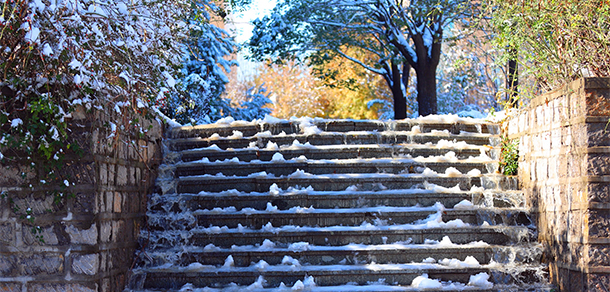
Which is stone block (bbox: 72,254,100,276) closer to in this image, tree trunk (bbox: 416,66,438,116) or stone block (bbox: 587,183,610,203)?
stone block (bbox: 587,183,610,203)

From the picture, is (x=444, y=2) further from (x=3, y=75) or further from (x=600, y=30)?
(x=3, y=75)

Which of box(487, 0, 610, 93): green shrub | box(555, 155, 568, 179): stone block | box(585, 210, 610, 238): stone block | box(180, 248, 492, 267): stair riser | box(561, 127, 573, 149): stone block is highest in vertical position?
box(487, 0, 610, 93): green shrub

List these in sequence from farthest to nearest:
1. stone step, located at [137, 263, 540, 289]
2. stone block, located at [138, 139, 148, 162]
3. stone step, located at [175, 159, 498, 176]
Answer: stone step, located at [175, 159, 498, 176]
stone block, located at [138, 139, 148, 162]
stone step, located at [137, 263, 540, 289]

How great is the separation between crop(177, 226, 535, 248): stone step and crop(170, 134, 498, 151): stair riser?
4.75 feet

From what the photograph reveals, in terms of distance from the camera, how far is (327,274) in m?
4.56

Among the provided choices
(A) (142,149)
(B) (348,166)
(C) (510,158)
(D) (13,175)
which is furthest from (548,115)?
(D) (13,175)

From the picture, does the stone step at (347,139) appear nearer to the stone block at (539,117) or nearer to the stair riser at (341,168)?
the stair riser at (341,168)

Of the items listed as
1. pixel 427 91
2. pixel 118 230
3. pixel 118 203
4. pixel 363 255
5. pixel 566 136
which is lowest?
pixel 363 255

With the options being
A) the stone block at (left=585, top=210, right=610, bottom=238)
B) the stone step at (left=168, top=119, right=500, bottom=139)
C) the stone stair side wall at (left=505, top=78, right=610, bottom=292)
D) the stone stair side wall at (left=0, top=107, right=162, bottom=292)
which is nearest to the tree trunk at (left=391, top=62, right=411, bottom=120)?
the stone step at (left=168, top=119, right=500, bottom=139)

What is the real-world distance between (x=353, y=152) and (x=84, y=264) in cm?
305

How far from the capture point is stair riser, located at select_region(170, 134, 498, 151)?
6172 mm

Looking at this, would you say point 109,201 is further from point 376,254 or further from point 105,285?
point 376,254

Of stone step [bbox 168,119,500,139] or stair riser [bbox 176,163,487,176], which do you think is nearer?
stair riser [bbox 176,163,487,176]

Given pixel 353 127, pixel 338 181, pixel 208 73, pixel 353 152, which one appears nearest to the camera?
pixel 338 181
